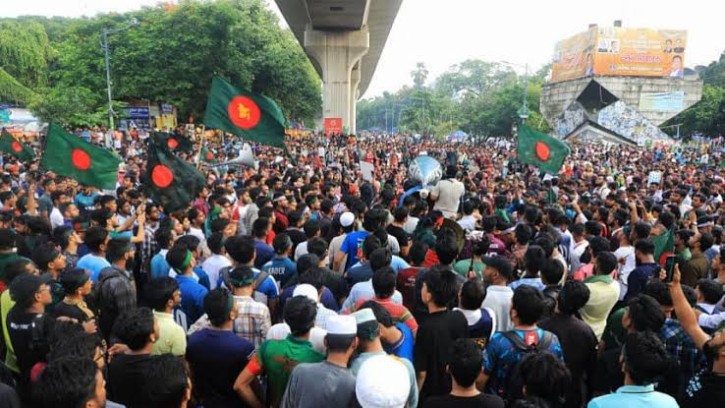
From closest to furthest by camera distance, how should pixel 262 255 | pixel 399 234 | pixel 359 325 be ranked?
pixel 359 325
pixel 262 255
pixel 399 234

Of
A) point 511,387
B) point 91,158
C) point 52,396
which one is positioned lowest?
point 511,387

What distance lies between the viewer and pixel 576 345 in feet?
11.4

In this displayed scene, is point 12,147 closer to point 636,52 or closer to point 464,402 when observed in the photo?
point 464,402

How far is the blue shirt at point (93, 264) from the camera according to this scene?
4.61 meters

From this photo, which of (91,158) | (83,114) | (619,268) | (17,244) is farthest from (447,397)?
(83,114)

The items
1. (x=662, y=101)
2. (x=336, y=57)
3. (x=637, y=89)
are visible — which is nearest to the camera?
(x=336, y=57)

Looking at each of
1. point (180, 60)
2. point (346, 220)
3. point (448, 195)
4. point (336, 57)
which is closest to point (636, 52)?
point (336, 57)

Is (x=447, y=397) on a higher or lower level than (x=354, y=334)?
lower

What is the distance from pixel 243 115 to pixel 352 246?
8.81 feet

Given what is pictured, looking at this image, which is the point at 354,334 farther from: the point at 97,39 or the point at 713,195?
the point at 97,39

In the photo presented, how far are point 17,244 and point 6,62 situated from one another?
146 feet

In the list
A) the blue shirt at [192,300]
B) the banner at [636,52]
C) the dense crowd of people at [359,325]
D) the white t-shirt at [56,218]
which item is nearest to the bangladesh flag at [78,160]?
the white t-shirt at [56,218]

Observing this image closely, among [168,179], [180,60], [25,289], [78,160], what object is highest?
[180,60]

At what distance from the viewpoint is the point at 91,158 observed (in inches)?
275
